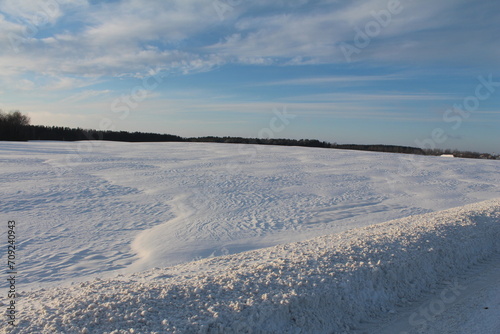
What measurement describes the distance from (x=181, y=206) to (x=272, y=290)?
6.59 meters

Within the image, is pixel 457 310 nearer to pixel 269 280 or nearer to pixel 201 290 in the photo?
pixel 269 280

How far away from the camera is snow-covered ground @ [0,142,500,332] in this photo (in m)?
5.23

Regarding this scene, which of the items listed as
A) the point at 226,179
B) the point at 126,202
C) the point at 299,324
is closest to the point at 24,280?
the point at 299,324

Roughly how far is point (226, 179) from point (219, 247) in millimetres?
7147

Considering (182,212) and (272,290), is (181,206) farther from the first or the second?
(272,290)

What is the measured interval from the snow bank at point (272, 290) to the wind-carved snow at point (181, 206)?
5.81 ft

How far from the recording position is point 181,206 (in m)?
10.3

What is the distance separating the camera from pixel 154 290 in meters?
3.95
